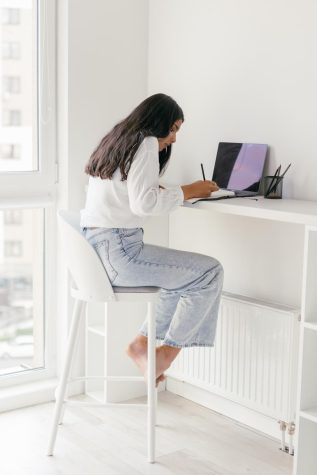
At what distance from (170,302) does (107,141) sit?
68 cm

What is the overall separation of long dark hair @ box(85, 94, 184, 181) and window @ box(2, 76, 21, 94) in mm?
759

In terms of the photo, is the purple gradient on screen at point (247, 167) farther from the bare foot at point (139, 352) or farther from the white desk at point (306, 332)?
the bare foot at point (139, 352)

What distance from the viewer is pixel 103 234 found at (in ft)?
8.95

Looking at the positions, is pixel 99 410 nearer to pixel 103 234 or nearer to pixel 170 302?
pixel 170 302

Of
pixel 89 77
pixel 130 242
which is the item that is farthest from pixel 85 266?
pixel 89 77

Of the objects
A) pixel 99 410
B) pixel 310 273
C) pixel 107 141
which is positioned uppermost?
pixel 107 141

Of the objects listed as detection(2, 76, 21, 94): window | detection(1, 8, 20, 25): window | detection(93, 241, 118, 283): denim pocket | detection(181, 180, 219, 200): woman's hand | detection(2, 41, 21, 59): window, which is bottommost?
detection(93, 241, 118, 283): denim pocket

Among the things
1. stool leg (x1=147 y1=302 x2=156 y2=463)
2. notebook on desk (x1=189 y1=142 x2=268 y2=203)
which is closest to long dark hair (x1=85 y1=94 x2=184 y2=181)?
notebook on desk (x1=189 y1=142 x2=268 y2=203)

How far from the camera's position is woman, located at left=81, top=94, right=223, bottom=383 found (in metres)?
2.62

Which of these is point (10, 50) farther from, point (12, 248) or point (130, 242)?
point (130, 242)

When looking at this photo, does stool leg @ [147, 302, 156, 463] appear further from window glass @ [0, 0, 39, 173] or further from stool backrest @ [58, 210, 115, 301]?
window glass @ [0, 0, 39, 173]

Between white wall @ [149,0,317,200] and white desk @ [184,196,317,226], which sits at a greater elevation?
white wall @ [149,0,317,200]

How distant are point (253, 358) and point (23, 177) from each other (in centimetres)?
126

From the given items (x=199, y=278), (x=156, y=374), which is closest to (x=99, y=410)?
(x=156, y=374)
